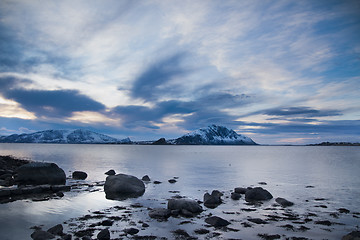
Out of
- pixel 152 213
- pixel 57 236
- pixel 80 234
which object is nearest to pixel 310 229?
pixel 152 213

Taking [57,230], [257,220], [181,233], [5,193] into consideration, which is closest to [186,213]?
[181,233]

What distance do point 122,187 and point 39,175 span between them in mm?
10017

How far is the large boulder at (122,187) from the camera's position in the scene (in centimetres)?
2112

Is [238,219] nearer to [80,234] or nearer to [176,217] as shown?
[176,217]

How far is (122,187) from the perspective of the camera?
21578 mm

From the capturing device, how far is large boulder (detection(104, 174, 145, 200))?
2112cm

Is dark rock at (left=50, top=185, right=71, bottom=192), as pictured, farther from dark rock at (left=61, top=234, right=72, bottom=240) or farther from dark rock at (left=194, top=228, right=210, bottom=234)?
dark rock at (left=194, top=228, right=210, bottom=234)

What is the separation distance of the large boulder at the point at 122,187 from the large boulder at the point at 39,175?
758 cm

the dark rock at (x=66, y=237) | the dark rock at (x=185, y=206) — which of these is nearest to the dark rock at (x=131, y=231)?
the dark rock at (x=66, y=237)

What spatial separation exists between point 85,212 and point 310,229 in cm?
1298

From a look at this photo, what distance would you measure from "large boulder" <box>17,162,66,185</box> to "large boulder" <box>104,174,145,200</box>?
298 inches

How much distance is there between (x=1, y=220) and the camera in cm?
1305

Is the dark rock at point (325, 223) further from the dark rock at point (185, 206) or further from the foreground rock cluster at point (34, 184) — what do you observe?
the foreground rock cluster at point (34, 184)

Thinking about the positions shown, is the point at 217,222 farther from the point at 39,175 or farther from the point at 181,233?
the point at 39,175
